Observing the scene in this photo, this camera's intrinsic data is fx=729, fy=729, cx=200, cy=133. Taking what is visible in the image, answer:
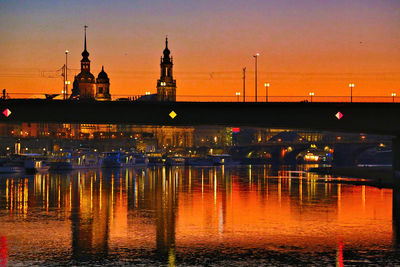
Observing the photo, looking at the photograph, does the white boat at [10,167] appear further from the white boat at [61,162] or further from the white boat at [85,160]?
the white boat at [85,160]

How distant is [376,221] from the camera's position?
52812 millimetres

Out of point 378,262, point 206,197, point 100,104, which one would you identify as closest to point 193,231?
point 378,262

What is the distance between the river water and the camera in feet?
119

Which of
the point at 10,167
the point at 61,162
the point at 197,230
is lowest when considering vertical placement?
the point at 10,167

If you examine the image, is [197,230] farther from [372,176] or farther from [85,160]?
[85,160]

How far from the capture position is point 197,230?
4634 cm

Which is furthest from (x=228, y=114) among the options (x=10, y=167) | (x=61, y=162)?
(x=61, y=162)

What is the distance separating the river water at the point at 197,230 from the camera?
119 feet

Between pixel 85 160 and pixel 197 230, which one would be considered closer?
pixel 197 230

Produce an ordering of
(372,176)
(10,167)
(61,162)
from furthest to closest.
Result: (61,162), (10,167), (372,176)

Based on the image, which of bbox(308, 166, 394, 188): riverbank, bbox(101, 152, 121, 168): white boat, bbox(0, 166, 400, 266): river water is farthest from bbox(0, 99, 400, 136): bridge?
bbox(101, 152, 121, 168): white boat

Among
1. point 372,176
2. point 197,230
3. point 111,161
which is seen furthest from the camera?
point 111,161

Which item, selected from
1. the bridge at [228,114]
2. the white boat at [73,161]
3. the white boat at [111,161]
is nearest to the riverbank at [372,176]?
the bridge at [228,114]

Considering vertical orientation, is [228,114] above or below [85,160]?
above
